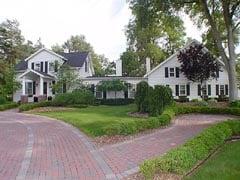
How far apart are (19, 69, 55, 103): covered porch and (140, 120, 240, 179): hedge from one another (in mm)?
32280

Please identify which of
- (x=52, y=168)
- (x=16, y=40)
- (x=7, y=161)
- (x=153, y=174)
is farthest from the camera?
(x=16, y=40)

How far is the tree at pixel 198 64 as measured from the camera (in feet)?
128

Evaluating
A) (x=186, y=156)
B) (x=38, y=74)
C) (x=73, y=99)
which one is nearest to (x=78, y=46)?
(x=38, y=74)

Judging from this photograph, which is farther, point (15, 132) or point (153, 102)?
point (153, 102)

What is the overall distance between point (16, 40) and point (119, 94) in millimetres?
24413

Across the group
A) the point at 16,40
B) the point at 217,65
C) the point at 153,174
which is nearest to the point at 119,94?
the point at 217,65

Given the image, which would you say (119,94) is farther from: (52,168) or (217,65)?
(52,168)

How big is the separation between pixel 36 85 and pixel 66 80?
→ 532cm

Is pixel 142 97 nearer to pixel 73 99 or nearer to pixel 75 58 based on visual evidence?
pixel 73 99

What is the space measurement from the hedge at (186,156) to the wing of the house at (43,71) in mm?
32396

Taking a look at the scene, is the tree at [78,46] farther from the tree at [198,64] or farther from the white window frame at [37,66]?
the tree at [198,64]

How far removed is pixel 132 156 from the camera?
10.4m

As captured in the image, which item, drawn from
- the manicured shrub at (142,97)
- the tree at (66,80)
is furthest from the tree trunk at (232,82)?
the tree at (66,80)

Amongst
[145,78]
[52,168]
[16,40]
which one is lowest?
[52,168]
